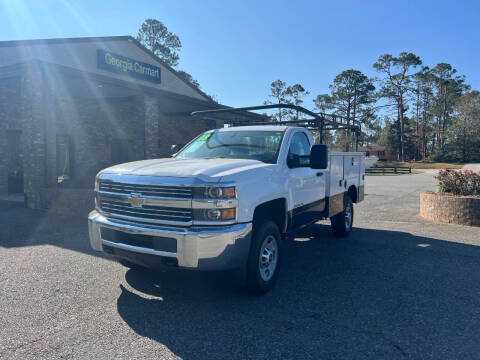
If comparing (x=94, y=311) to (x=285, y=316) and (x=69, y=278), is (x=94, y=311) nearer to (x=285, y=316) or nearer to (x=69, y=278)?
(x=69, y=278)

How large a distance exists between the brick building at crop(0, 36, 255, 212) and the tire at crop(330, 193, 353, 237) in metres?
6.20

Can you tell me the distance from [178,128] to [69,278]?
42.4 feet

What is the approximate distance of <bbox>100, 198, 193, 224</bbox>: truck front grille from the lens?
3.63 metres

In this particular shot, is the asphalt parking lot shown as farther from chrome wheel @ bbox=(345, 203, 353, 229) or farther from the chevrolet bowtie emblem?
the chevrolet bowtie emblem

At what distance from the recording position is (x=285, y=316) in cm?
365

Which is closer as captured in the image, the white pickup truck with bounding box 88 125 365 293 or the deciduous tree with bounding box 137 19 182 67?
the white pickup truck with bounding box 88 125 365 293

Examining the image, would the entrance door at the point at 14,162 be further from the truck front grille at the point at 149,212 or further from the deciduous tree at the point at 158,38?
the deciduous tree at the point at 158,38

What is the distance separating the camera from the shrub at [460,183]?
9.04m

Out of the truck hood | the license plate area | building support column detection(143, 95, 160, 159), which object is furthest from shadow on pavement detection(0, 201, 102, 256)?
building support column detection(143, 95, 160, 159)

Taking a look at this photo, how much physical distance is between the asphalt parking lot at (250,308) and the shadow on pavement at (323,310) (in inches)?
0.5

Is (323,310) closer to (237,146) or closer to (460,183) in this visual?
(237,146)

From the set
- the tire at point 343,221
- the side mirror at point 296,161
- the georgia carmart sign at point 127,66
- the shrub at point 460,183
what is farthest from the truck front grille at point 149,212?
the georgia carmart sign at point 127,66

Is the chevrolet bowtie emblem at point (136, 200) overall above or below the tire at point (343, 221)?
above

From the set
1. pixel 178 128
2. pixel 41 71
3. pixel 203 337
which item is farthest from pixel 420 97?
pixel 203 337
